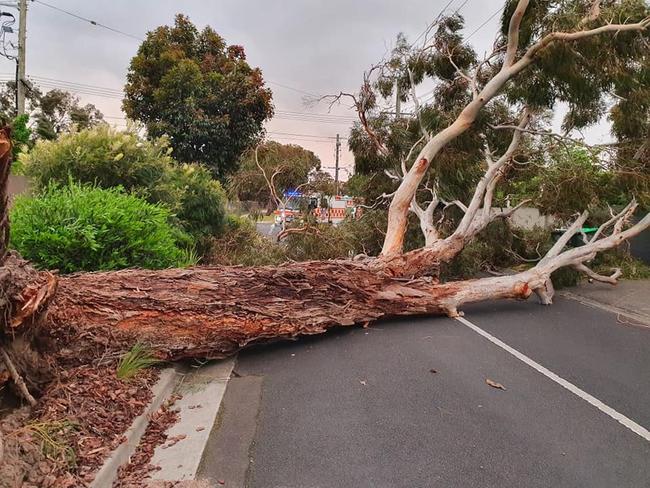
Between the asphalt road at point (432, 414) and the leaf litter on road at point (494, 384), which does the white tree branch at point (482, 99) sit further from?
the leaf litter on road at point (494, 384)

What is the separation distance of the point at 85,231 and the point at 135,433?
309 cm

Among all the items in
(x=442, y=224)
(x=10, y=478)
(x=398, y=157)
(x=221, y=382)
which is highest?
(x=398, y=157)

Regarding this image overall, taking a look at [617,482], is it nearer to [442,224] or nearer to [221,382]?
[221,382]

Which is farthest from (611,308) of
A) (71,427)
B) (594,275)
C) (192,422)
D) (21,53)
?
(21,53)

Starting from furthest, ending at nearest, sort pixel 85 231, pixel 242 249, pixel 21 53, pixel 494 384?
pixel 21 53 < pixel 242 249 < pixel 85 231 < pixel 494 384

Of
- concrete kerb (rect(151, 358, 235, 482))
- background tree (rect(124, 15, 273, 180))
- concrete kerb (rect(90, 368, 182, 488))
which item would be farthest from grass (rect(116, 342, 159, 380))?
background tree (rect(124, 15, 273, 180))

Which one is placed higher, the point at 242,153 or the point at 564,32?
the point at 564,32

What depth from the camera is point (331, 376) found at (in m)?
5.27

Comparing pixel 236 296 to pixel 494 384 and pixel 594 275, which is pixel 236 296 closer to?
pixel 494 384

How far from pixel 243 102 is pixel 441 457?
18848mm

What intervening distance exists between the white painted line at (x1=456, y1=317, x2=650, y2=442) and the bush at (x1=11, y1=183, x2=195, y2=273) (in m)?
4.78

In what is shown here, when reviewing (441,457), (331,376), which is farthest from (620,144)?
(441,457)

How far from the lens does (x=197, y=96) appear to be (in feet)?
65.5

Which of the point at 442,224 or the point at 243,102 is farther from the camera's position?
the point at 243,102
